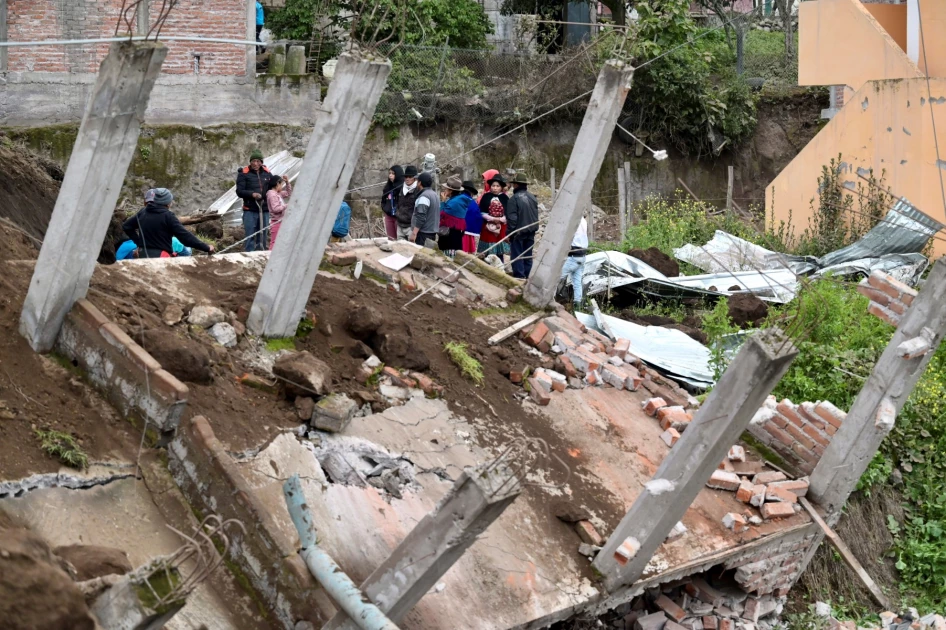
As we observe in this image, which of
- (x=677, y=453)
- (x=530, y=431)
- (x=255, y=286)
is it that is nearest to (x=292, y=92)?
(x=255, y=286)

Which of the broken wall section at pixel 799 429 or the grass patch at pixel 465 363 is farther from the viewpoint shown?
the broken wall section at pixel 799 429

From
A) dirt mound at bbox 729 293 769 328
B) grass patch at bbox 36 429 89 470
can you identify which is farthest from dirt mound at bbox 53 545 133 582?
dirt mound at bbox 729 293 769 328

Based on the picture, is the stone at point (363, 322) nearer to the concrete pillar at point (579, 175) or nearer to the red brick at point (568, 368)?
the red brick at point (568, 368)

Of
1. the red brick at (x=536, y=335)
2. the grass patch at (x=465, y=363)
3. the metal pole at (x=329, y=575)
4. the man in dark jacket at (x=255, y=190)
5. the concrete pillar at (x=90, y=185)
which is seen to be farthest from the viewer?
the man in dark jacket at (x=255, y=190)

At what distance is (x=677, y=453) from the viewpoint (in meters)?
6.84

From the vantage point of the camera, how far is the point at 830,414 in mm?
9070

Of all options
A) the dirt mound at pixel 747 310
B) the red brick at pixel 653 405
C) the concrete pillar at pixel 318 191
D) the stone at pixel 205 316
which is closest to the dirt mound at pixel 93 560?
the stone at pixel 205 316

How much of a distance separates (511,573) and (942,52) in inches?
525

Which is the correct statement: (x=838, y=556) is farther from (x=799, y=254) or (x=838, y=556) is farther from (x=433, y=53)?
(x=433, y=53)

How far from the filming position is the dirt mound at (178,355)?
682cm

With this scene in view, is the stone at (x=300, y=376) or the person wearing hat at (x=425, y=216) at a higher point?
the person wearing hat at (x=425, y=216)

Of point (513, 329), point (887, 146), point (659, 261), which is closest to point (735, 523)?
point (513, 329)

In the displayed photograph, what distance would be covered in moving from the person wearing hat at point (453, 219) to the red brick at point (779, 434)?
14.0 ft

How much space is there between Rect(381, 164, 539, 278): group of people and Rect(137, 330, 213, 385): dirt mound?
5079 millimetres
